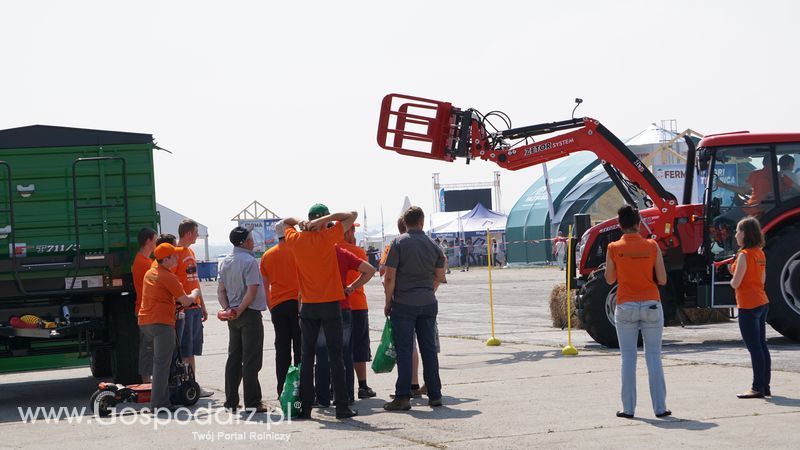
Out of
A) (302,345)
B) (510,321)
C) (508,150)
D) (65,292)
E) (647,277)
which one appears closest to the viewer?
(647,277)

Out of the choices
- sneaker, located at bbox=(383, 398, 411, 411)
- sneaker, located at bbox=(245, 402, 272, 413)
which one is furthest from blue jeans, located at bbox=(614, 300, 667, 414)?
sneaker, located at bbox=(245, 402, 272, 413)

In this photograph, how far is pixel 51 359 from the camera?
40.6 ft

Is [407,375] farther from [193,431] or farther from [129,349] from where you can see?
[129,349]

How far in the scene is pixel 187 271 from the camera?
460 inches

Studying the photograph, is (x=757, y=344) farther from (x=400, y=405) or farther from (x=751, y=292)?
(x=400, y=405)

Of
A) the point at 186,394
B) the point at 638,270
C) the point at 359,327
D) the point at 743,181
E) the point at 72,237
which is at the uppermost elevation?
the point at 743,181

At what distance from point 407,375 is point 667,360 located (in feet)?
12.7

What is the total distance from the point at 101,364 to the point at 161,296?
3878 millimetres

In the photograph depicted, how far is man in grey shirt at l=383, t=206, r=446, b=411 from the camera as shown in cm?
996

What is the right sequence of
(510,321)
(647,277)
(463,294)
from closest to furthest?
(647,277), (510,321), (463,294)

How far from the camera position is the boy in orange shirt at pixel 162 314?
1053cm

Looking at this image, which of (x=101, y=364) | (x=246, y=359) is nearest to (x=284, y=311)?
(x=246, y=359)

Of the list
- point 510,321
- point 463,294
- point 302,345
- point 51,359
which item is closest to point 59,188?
point 51,359

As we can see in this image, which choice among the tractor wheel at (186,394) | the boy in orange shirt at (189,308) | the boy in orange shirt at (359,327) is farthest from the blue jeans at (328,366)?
the boy in orange shirt at (189,308)
